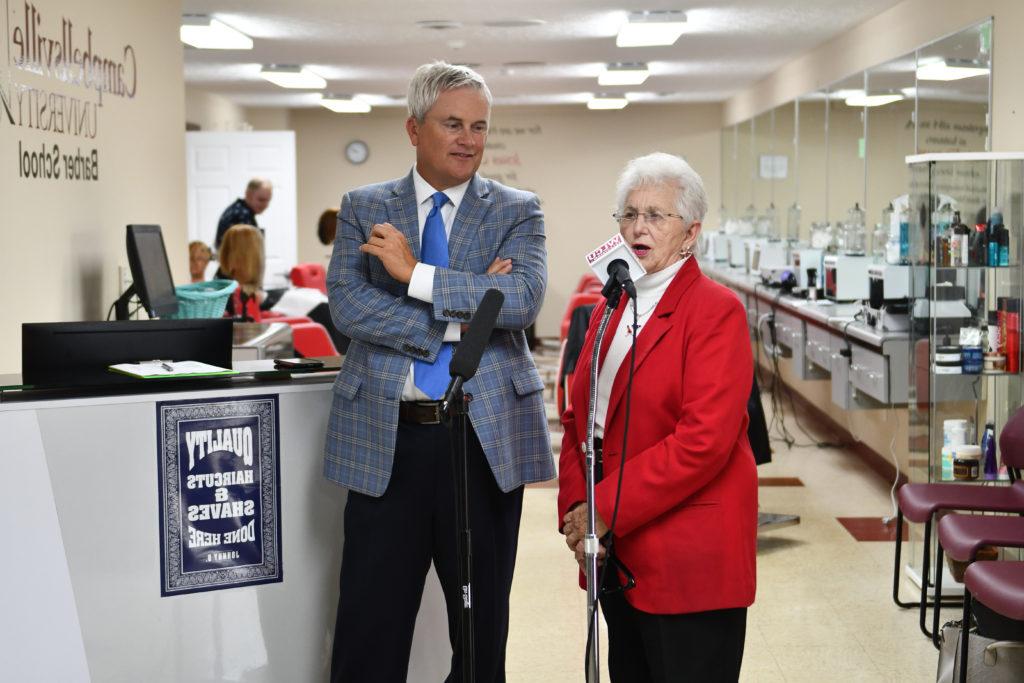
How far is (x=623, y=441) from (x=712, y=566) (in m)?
0.29

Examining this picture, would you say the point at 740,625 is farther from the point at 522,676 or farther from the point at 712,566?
the point at 522,676

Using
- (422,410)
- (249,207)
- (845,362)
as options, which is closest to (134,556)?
(422,410)

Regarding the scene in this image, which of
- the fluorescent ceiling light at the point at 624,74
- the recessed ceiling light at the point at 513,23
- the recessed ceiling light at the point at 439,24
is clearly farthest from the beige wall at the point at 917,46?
the recessed ceiling light at the point at 439,24

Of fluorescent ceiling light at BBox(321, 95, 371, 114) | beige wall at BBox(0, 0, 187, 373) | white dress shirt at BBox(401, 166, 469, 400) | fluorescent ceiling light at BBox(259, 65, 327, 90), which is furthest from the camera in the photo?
fluorescent ceiling light at BBox(321, 95, 371, 114)

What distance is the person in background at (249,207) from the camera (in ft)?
27.0

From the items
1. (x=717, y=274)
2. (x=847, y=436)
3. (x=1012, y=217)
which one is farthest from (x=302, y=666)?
(x=717, y=274)

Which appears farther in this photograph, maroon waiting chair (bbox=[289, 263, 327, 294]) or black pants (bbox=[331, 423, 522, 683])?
maroon waiting chair (bbox=[289, 263, 327, 294])

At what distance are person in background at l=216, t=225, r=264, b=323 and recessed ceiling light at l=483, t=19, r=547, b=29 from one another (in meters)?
2.13

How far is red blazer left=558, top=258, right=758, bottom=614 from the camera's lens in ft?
6.84

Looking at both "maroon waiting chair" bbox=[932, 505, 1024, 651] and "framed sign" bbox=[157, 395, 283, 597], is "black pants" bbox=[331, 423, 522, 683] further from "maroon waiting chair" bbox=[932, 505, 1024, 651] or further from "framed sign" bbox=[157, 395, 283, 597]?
"maroon waiting chair" bbox=[932, 505, 1024, 651]

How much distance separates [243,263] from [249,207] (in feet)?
7.19

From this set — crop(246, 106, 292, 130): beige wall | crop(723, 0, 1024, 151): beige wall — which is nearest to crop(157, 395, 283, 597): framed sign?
crop(723, 0, 1024, 151): beige wall

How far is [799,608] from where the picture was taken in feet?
14.2

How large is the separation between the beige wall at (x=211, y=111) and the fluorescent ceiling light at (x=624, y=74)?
3.65 m
